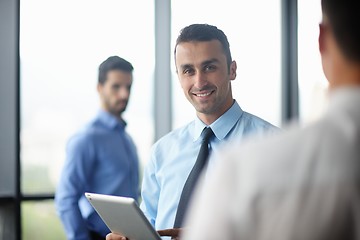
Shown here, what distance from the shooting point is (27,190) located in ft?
14.6

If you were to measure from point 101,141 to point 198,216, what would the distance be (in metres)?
3.14

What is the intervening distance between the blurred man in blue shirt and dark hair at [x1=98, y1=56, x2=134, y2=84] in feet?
0.70

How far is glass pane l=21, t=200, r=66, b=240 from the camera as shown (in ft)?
14.5

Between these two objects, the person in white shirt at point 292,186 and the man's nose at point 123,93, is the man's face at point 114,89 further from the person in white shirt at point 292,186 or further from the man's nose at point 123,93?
the person in white shirt at point 292,186

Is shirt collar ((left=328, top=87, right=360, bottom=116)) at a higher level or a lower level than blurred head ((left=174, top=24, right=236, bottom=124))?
lower

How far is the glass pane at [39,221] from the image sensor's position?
443 cm

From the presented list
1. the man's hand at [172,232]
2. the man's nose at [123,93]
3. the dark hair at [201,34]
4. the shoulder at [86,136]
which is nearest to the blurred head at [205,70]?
the dark hair at [201,34]

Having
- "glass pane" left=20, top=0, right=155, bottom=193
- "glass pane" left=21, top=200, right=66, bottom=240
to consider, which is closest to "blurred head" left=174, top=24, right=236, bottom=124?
"glass pane" left=20, top=0, right=155, bottom=193

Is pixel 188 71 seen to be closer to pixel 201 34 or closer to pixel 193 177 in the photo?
pixel 201 34

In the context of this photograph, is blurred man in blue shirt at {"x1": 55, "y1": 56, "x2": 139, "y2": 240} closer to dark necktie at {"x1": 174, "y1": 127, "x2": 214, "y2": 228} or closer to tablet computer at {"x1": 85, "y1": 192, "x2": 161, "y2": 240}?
dark necktie at {"x1": 174, "y1": 127, "x2": 214, "y2": 228}

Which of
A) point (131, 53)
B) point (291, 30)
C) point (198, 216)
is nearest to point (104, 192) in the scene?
point (131, 53)

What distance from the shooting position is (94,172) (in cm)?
391

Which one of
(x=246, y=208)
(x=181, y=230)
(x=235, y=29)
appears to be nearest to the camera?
(x=246, y=208)

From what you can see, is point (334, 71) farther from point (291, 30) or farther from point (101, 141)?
point (291, 30)
